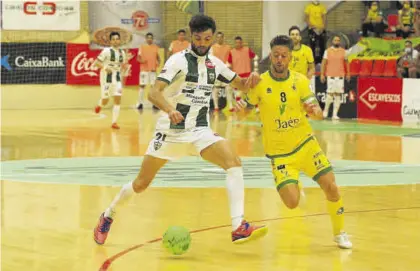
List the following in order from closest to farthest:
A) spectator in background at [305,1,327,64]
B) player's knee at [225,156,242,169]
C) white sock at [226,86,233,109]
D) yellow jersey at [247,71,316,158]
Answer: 1. player's knee at [225,156,242,169]
2. yellow jersey at [247,71,316,158]
3. white sock at [226,86,233,109]
4. spectator in background at [305,1,327,64]

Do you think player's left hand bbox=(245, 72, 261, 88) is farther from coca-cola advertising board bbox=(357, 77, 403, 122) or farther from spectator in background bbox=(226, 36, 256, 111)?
spectator in background bbox=(226, 36, 256, 111)

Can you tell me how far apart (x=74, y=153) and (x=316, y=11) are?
16221mm

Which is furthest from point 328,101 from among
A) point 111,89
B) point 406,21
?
Result: point 111,89

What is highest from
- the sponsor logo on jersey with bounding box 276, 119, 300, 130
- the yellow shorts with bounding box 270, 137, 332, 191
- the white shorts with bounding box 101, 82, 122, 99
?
the sponsor logo on jersey with bounding box 276, 119, 300, 130

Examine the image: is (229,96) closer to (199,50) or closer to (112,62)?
(112,62)

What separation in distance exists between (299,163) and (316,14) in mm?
23412

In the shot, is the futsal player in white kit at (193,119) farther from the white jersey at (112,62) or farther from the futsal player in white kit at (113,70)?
the white jersey at (112,62)

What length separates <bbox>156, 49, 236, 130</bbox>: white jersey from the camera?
8898 millimetres

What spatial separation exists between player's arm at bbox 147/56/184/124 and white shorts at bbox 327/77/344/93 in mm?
18673

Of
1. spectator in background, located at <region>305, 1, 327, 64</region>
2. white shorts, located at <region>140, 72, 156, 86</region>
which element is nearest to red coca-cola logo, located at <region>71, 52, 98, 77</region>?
white shorts, located at <region>140, 72, 156, 86</region>

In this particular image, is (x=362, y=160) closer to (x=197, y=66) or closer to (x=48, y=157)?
(x=48, y=157)

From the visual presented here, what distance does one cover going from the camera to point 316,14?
105 ft

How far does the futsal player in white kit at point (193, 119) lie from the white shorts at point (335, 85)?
18.4 metres

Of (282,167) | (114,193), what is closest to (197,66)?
(282,167)
